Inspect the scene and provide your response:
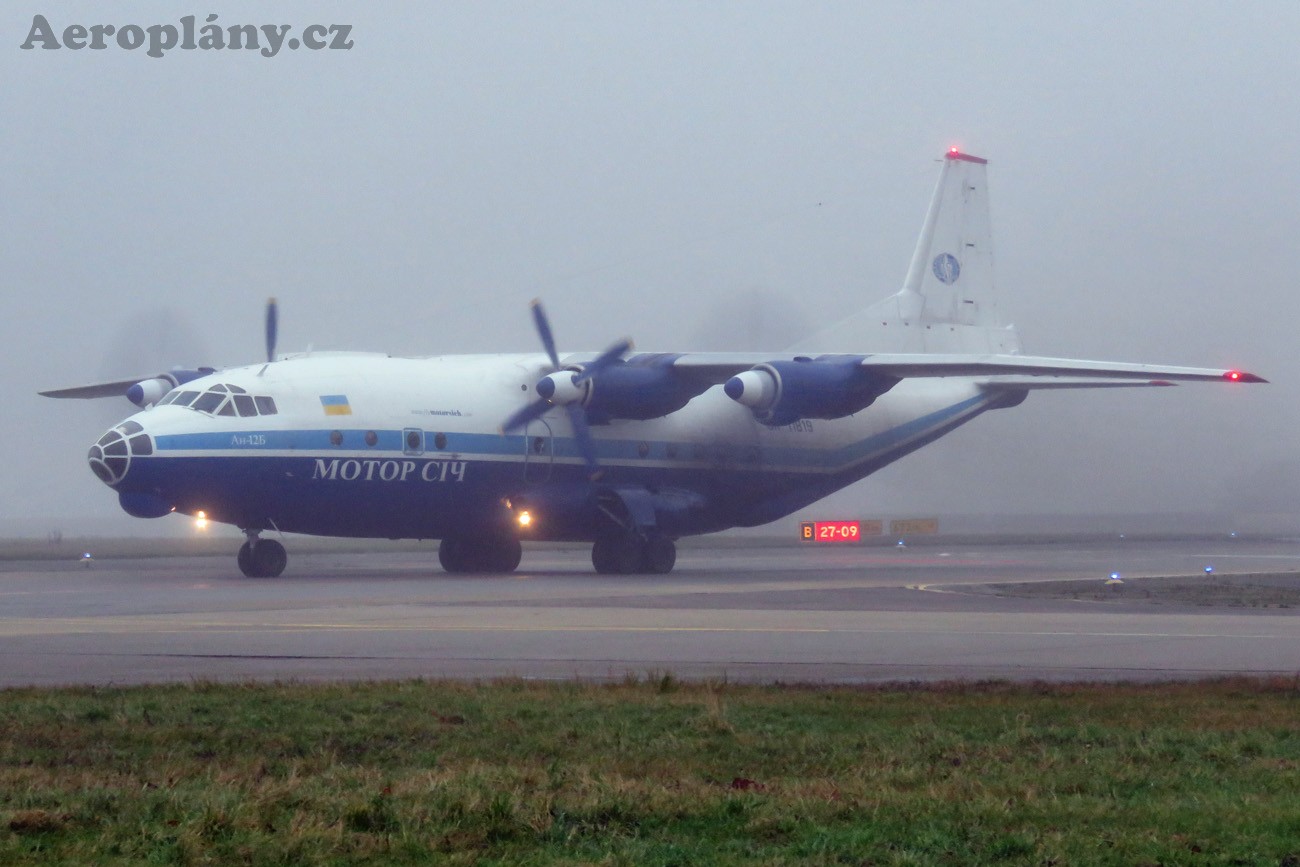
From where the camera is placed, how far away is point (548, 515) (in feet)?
111

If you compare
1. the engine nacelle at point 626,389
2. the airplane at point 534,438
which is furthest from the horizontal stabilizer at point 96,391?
the engine nacelle at point 626,389

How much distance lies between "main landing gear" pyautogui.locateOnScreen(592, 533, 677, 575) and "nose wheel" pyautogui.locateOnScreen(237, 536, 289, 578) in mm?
7985

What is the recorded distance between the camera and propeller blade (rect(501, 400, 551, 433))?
109 feet

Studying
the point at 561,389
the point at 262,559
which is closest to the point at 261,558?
the point at 262,559

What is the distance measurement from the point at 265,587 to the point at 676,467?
40.8ft

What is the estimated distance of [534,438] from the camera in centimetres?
3375

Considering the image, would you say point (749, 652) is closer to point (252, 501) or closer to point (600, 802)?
point (600, 802)

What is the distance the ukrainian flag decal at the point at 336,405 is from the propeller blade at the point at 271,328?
3901 millimetres

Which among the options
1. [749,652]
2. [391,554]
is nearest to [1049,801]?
[749,652]

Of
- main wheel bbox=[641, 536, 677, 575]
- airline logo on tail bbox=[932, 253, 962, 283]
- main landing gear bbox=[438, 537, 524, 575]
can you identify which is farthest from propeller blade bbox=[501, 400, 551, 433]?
airline logo on tail bbox=[932, 253, 962, 283]

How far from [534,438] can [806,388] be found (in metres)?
6.36

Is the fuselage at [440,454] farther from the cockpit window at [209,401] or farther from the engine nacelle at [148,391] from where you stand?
the engine nacelle at [148,391]

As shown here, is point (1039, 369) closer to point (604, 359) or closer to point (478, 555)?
point (604, 359)

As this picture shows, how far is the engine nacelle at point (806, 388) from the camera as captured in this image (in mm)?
32816
